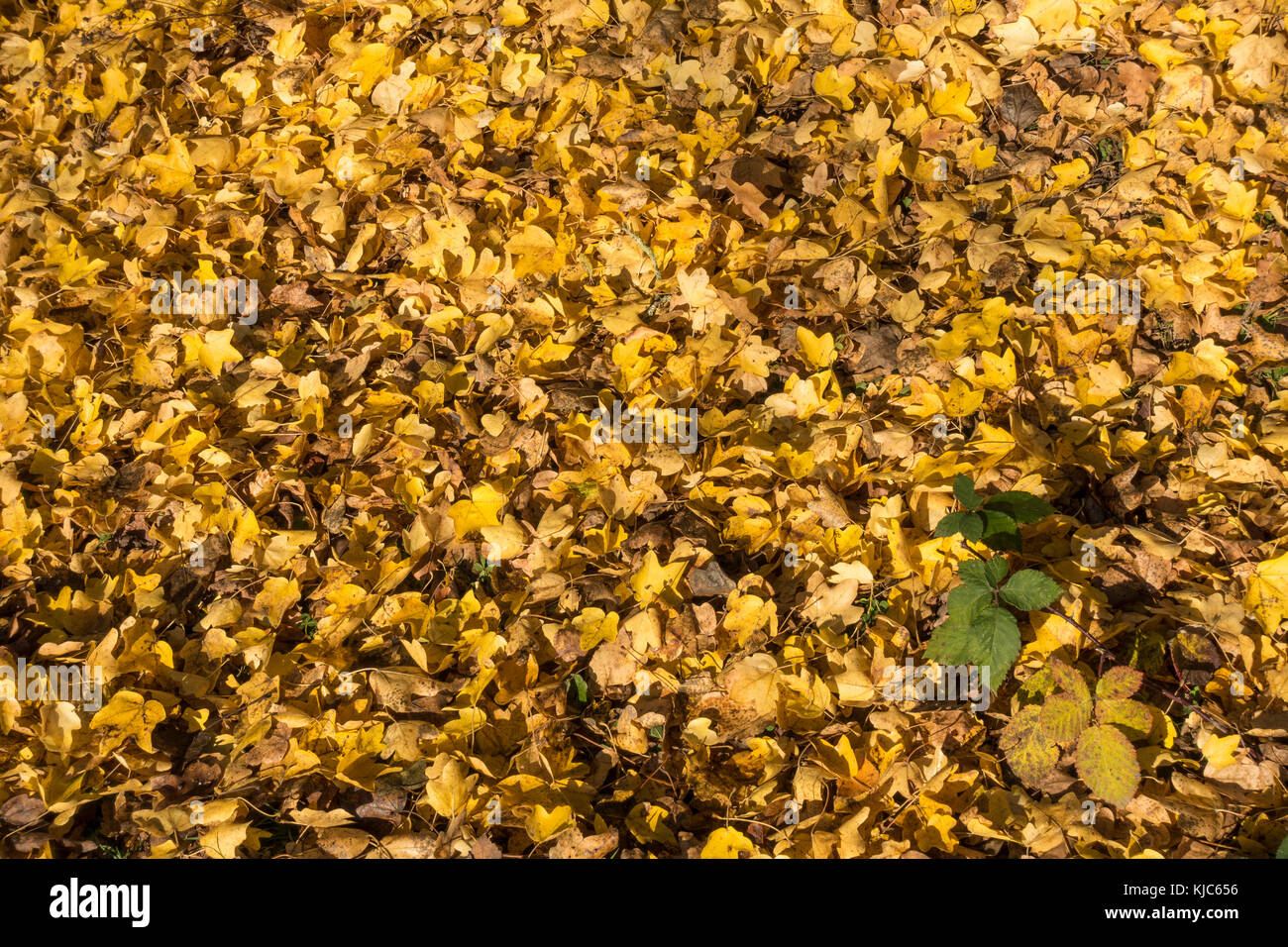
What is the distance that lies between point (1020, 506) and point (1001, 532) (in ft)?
0.25

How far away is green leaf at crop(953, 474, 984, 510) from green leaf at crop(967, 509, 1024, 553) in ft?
0.07

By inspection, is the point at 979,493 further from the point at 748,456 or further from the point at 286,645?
the point at 286,645

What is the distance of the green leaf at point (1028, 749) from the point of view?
1.66 metres

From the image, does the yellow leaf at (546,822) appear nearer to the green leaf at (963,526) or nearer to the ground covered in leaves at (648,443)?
the ground covered in leaves at (648,443)

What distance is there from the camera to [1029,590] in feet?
5.60

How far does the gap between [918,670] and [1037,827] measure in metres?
0.35

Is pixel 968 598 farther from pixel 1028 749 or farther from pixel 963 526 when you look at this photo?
pixel 1028 749

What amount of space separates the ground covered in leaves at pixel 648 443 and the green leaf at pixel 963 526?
8cm

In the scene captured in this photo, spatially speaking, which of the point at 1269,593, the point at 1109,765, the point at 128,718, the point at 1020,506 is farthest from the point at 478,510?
the point at 1269,593

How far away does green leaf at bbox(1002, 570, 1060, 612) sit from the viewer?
66.7 inches

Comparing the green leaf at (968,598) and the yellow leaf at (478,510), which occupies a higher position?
the yellow leaf at (478,510)

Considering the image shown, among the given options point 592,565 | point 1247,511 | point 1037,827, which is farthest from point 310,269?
point 1247,511

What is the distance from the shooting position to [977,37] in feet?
8.20

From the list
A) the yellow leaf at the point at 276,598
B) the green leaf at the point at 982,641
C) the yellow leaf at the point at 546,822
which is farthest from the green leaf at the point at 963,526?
the yellow leaf at the point at 276,598
